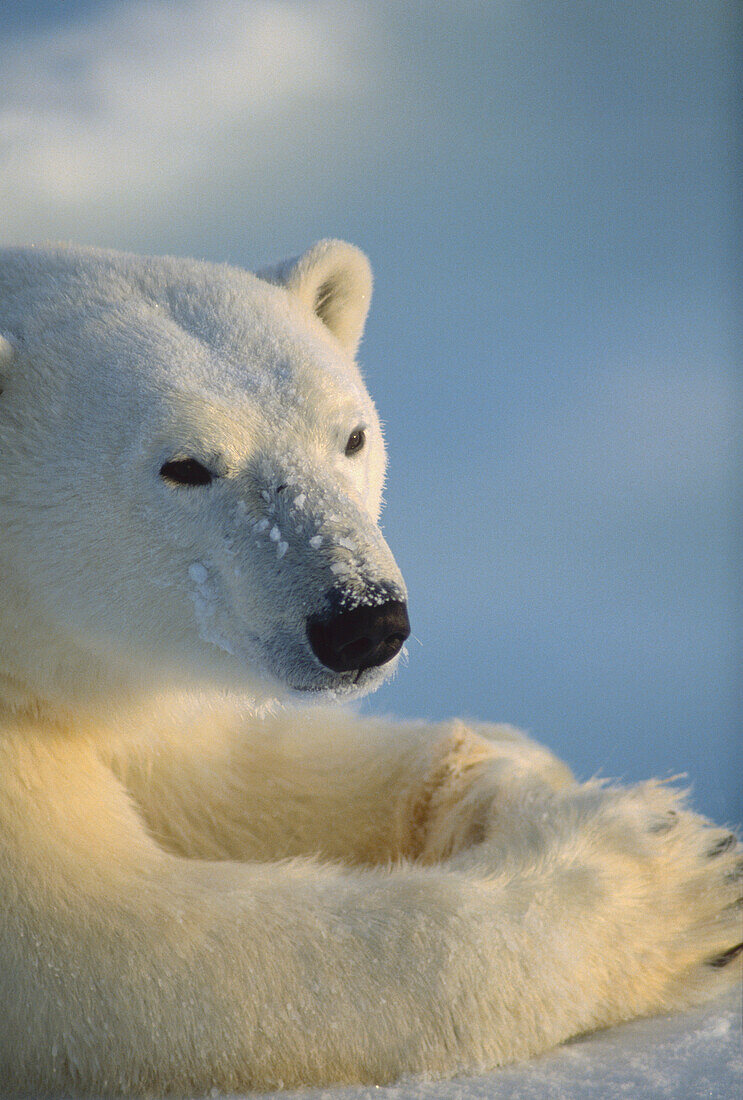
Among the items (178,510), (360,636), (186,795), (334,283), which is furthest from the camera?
(334,283)

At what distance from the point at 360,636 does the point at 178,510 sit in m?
0.45

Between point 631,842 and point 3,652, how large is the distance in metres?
1.36

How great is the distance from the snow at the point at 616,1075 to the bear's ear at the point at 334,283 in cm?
178

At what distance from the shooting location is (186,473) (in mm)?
2082

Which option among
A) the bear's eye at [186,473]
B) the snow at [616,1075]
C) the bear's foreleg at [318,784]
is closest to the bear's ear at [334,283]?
the bear's eye at [186,473]

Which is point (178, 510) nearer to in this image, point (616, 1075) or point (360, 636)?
point (360, 636)

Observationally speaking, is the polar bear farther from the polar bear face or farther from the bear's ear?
the bear's ear

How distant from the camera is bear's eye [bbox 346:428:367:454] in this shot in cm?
235

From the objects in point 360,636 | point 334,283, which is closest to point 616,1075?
point 360,636

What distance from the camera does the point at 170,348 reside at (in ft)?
7.11

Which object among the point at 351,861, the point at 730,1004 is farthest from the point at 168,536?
the point at 730,1004

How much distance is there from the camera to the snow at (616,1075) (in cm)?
181

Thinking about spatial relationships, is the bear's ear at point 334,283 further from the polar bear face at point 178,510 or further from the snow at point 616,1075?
the snow at point 616,1075

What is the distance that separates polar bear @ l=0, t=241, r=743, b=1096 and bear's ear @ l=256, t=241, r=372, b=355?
9.6 inches
